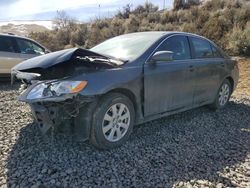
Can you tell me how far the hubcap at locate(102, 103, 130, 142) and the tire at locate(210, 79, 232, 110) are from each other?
2.94 m

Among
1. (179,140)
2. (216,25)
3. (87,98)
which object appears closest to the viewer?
(87,98)

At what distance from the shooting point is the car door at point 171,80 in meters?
5.14

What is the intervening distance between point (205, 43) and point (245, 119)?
1.73m

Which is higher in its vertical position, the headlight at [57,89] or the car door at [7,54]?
the headlight at [57,89]

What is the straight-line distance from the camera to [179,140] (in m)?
5.24

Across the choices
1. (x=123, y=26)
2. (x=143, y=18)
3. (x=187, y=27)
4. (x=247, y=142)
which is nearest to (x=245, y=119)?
(x=247, y=142)

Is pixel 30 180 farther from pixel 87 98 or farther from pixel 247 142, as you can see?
pixel 247 142

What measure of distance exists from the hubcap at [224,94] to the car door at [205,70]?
1.10 feet

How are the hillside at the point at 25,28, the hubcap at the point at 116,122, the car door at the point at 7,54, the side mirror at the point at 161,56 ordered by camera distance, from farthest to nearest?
1. the hillside at the point at 25,28
2. the car door at the point at 7,54
3. the side mirror at the point at 161,56
4. the hubcap at the point at 116,122

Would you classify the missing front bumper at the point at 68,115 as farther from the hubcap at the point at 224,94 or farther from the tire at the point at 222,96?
the hubcap at the point at 224,94

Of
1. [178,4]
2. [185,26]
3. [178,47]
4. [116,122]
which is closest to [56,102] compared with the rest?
[116,122]

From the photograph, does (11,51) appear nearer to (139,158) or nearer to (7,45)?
(7,45)

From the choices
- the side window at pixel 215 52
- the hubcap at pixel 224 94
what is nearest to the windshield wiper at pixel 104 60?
the side window at pixel 215 52

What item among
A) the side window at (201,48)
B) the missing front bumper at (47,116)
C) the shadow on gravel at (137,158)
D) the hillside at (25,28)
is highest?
the side window at (201,48)
